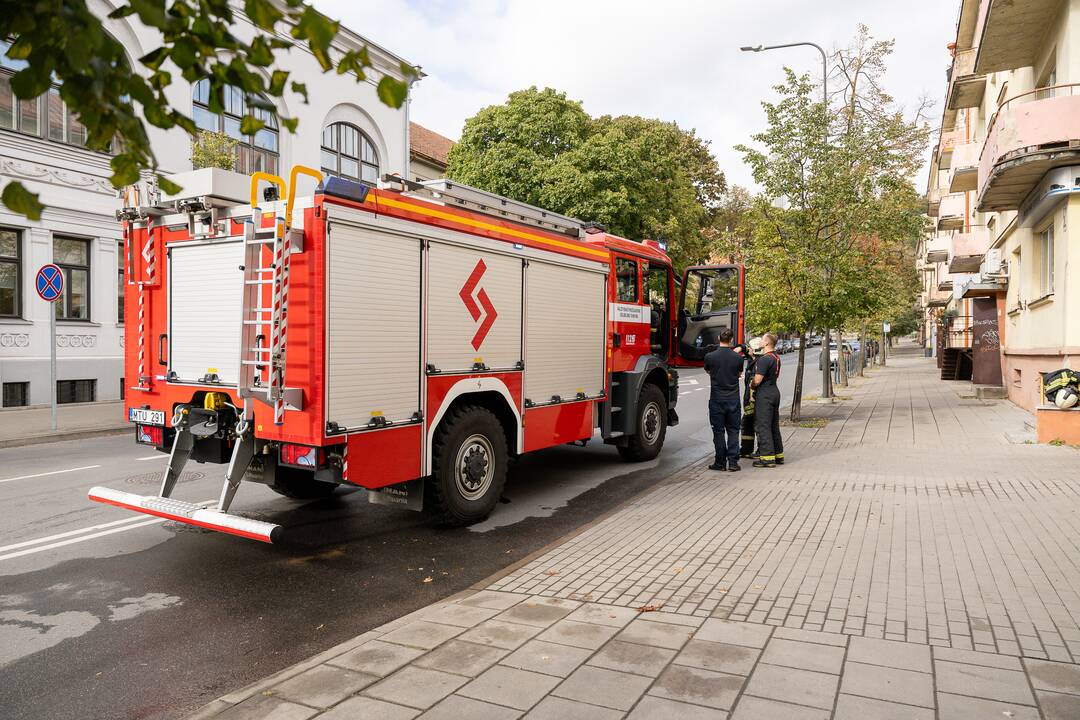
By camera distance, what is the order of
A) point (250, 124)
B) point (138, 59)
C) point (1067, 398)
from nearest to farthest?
1. point (138, 59)
2. point (250, 124)
3. point (1067, 398)

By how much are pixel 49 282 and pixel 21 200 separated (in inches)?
547

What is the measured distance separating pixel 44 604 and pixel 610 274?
252 inches

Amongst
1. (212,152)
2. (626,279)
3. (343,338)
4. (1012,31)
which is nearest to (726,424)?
(626,279)

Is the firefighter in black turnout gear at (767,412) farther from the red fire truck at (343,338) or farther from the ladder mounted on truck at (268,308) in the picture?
the ladder mounted on truck at (268,308)

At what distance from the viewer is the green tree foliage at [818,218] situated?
47.5 ft

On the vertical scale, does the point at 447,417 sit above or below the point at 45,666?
above

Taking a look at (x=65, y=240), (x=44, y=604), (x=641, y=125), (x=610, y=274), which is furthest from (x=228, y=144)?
(x=641, y=125)

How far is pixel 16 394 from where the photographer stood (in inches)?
673

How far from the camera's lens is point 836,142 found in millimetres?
15422

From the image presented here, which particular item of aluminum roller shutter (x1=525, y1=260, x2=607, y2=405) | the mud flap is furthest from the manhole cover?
aluminum roller shutter (x1=525, y1=260, x2=607, y2=405)

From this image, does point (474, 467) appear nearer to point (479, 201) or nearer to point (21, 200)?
point (479, 201)

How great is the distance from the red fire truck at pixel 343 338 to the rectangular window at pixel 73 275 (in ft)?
45.6

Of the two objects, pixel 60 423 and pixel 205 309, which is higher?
pixel 205 309

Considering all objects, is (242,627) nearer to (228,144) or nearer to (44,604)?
(44,604)
